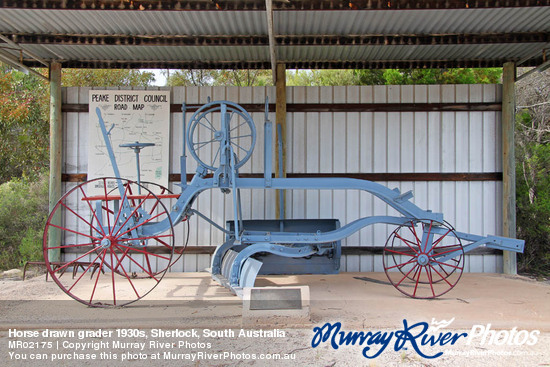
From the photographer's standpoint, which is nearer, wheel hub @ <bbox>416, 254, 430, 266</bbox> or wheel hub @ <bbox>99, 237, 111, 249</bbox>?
wheel hub @ <bbox>99, 237, 111, 249</bbox>

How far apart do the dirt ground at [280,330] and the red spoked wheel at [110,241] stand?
1.17ft

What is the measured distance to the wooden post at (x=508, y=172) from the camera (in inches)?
318

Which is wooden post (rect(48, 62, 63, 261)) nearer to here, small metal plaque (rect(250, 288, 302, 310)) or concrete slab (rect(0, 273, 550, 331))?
concrete slab (rect(0, 273, 550, 331))

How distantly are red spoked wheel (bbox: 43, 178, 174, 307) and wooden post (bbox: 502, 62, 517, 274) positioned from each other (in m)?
5.54

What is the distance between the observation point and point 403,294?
6.26m

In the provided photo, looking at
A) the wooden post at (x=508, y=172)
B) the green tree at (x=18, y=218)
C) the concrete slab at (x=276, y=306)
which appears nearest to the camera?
the concrete slab at (x=276, y=306)

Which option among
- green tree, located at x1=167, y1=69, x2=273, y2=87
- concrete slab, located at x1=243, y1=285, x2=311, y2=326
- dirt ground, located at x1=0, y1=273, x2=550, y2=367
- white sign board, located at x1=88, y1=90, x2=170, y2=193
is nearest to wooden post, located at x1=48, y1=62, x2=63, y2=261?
white sign board, located at x1=88, y1=90, x2=170, y2=193

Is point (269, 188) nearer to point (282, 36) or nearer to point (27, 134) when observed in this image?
point (282, 36)

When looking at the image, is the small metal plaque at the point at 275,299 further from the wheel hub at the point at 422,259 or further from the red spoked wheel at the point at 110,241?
the wheel hub at the point at 422,259

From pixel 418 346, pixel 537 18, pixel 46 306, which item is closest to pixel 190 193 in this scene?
pixel 46 306

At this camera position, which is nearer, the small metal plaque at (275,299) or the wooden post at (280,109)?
the small metal plaque at (275,299)

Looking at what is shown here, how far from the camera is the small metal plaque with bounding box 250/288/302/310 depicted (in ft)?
15.8

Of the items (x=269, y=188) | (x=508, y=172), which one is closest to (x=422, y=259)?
(x=269, y=188)

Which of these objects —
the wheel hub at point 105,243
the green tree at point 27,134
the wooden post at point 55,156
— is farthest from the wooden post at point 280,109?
the green tree at point 27,134
